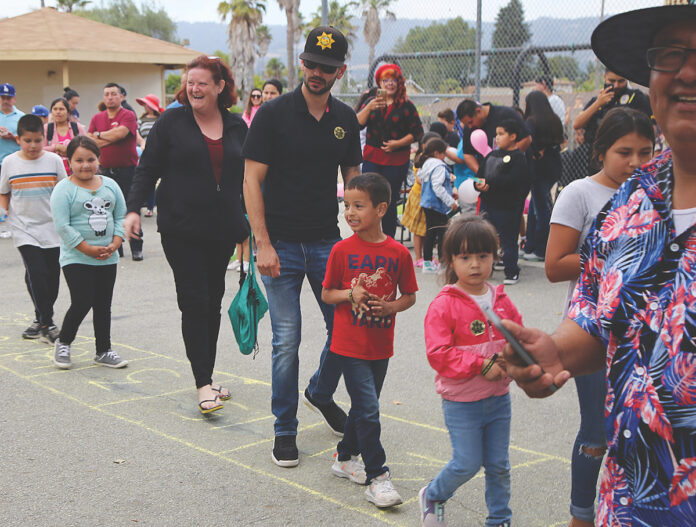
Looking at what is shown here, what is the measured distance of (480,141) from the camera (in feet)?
32.9

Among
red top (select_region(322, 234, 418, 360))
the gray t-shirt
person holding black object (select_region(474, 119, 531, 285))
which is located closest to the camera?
the gray t-shirt

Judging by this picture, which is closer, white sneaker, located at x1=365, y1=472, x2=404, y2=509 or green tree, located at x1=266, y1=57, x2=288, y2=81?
white sneaker, located at x1=365, y1=472, x2=404, y2=509

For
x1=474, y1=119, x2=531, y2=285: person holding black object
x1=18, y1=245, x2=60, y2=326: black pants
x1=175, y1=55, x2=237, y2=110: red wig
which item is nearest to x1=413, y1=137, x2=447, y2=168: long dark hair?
x1=474, y1=119, x2=531, y2=285: person holding black object

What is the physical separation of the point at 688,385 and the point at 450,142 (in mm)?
11111

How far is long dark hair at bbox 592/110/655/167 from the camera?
3572 mm

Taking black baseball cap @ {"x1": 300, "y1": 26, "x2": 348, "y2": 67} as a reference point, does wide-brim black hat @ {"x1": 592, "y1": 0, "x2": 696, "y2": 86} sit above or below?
below

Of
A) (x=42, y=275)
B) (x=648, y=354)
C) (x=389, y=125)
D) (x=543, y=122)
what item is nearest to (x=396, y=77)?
(x=389, y=125)

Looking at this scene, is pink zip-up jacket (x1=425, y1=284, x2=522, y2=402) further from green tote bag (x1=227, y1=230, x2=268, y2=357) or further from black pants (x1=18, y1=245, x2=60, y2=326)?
black pants (x1=18, y1=245, x2=60, y2=326)

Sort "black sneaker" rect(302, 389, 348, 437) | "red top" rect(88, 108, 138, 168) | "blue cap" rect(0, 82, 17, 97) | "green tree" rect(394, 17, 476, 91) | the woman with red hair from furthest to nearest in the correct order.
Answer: "blue cap" rect(0, 82, 17, 97) < "green tree" rect(394, 17, 476, 91) < "red top" rect(88, 108, 138, 168) < the woman with red hair < "black sneaker" rect(302, 389, 348, 437)

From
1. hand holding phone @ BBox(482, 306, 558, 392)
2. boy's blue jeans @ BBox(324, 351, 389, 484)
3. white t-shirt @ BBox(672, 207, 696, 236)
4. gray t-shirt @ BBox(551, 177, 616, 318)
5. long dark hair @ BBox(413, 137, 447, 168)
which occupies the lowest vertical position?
boy's blue jeans @ BBox(324, 351, 389, 484)

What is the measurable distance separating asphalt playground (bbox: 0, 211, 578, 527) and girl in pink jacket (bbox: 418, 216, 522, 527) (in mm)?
387

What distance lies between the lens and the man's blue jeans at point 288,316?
4.55m

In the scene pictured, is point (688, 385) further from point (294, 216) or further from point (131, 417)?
point (131, 417)

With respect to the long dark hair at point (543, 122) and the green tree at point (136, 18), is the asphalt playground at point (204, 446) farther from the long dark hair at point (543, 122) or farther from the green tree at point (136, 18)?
the green tree at point (136, 18)
